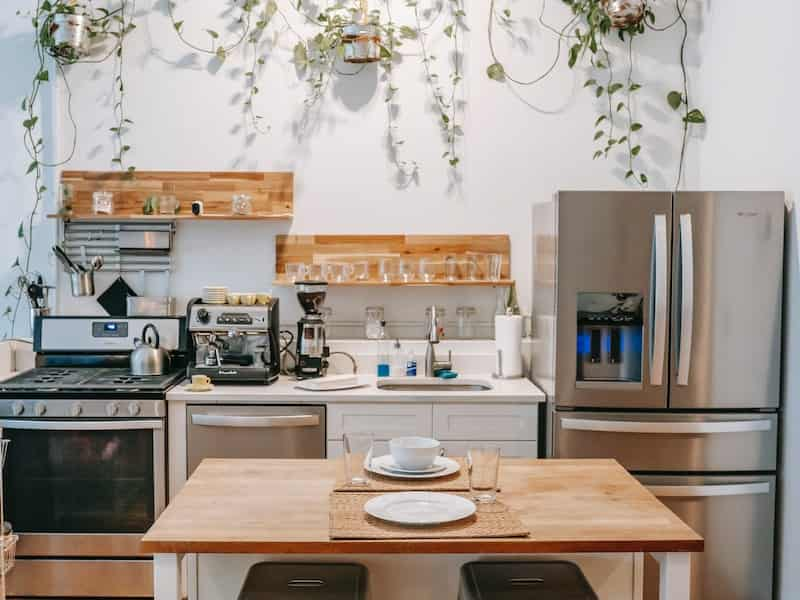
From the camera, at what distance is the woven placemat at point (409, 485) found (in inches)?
83.3

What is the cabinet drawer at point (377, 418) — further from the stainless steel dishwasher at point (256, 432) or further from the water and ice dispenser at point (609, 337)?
the water and ice dispenser at point (609, 337)

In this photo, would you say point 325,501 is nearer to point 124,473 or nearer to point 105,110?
point 124,473

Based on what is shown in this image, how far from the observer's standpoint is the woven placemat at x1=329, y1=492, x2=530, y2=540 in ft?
5.91

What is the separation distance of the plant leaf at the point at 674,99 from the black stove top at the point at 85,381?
8.85ft

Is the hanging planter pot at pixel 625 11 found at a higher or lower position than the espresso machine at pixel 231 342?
higher

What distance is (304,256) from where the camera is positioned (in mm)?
4234

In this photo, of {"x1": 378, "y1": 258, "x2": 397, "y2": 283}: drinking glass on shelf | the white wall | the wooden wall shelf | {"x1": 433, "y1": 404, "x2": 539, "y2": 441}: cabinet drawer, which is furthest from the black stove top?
{"x1": 433, "y1": 404, "x2": 539, "y2": 441}: cabinet drawer

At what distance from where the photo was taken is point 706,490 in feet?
11.3

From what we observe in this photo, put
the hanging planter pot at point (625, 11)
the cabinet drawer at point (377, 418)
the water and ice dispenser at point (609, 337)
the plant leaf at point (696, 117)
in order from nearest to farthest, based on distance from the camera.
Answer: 1. the water and ice dispenser at point (609, 337)
2. the cabinet drawer at point (377, 418)
3. the hanging planter pot at point (625, 11)
4. the plant leaf at point (696, 117)

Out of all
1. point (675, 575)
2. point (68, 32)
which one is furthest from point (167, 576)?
point (68, 32)

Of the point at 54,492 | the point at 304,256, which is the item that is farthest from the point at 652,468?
the point at 54,492

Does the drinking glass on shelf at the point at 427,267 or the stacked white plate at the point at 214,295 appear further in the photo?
the drinking glass on shelf at the point at 427,267

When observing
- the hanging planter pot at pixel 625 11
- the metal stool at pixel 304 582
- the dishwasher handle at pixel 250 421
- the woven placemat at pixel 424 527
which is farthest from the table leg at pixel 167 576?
the hanging planter pot at pixel 625 11

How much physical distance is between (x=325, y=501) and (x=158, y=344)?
223 cm
